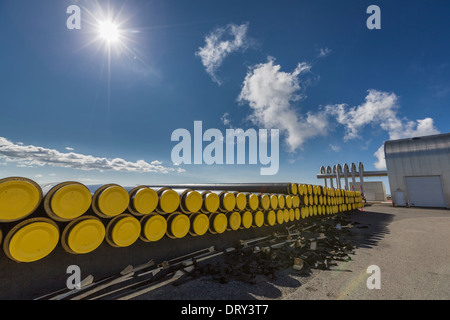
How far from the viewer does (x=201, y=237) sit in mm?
6488

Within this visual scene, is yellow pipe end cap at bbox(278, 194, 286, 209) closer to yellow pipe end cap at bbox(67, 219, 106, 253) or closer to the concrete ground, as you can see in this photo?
the concrete ground

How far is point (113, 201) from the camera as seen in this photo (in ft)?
14.1

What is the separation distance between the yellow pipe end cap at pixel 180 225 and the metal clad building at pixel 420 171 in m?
31.3

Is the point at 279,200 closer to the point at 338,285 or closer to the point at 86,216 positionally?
the point at 338,285

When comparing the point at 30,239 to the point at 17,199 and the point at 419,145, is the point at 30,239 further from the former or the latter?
the point at 419,145

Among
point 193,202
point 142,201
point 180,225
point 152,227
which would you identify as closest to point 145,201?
point 142,201

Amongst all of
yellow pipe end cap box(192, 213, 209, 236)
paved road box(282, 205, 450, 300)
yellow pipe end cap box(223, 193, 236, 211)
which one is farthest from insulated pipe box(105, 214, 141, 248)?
paved road box(282, 205, 450, 300)

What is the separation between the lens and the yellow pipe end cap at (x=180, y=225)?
17.7 ft

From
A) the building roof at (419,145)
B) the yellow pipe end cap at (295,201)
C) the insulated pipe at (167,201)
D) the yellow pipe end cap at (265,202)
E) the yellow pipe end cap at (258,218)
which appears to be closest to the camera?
the insulated pipe at (167,201)

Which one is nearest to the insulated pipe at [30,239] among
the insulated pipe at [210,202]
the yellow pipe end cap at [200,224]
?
the yellow pipe end cap at [200,224]

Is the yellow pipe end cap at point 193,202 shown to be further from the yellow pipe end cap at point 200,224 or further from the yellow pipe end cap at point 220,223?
the yellow pipe end cap at point 220,223

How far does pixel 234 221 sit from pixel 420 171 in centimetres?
3070

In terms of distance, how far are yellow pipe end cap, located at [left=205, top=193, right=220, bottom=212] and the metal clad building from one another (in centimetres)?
3019
